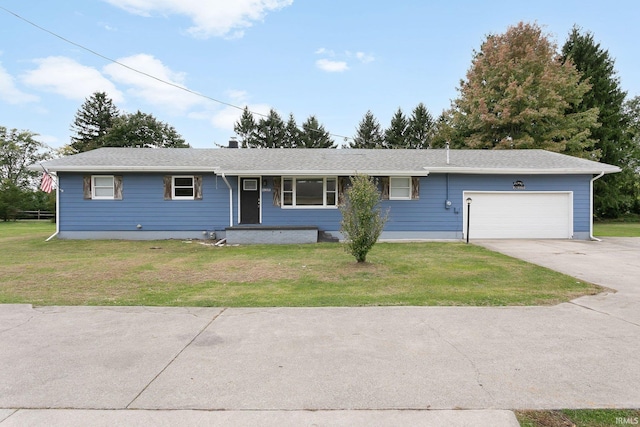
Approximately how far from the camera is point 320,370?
2.99 m

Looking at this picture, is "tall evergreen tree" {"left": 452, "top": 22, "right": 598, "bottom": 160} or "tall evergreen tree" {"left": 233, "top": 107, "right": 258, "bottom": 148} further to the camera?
"tall evergreen tree" {"left": 233, "top": 107, "right": 258, "bottom": 148}

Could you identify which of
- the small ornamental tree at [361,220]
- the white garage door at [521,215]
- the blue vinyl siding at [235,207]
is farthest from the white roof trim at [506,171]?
the small ornamental tree at [361,220]

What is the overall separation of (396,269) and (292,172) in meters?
6.03

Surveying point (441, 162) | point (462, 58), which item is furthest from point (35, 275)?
point (462, 58)

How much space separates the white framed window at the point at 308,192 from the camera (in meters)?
13.3

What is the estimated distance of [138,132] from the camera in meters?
36.9

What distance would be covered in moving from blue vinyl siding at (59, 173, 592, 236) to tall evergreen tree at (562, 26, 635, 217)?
54.0 feet

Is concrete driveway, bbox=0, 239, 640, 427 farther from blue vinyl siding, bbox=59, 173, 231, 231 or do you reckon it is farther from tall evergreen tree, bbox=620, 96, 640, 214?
tall evergreen tree, bbox=620, 96, 640, 214

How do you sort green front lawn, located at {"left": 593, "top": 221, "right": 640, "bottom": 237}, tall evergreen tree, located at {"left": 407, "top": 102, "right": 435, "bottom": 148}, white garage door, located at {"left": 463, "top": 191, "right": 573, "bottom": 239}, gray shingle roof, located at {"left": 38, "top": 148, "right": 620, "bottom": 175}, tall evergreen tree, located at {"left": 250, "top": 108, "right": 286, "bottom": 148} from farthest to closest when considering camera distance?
1. tall evergreen tree, located at {"left": 250, "top": 108, "right": 286, "bottom": 148}
2. tall evergreen tree, located at {"left": 407, "top": 102, "right": 435, "bottom": 148}
3. green front lawn, located at {"left": 593, "top": 221, "right": 640, "bottom": 237}
4. white garage door, located at {"left": 463, "top": 191, "right": 573, "bottom": 239}
5. gray shingle roof, located at {"left": 38, "top": 148, "right": 620, "bottom": 175}

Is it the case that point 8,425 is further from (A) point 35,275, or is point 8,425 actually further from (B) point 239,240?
(B) point 239,240

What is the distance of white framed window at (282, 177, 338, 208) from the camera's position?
43.7 feet

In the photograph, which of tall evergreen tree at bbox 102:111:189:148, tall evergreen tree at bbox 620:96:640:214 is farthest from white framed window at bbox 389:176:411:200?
tall evergreen tree at bbox 102:111:189:148

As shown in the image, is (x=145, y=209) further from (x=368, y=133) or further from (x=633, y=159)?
Answer: (x=633, y=159)

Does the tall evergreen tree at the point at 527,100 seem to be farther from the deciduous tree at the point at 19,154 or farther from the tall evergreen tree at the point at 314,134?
the deciduous tree at the point at 19,154
